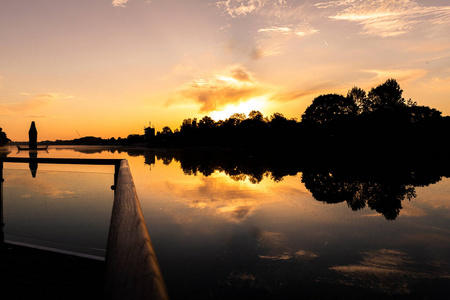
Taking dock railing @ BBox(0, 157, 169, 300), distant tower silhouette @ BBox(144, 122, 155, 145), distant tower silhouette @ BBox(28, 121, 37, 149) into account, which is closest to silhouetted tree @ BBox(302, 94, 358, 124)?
distant tower silhouette @ BBox(28, 121, 37, 149)

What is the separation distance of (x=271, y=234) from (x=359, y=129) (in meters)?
61.1

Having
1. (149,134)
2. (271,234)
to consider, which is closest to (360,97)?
(271,234)

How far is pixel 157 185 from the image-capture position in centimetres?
1652

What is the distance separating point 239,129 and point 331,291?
4563 inches

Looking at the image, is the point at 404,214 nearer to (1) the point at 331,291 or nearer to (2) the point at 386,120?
(1) the point at 331,291

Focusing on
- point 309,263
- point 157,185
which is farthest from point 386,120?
point 309,263

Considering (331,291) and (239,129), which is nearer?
(331,291)

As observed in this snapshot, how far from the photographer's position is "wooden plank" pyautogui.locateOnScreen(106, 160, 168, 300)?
0.76 metres

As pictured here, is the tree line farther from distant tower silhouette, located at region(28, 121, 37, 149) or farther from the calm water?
distant tower silhouette, located at region(28, 121, 37, 149)

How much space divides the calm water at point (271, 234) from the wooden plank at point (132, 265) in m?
3.97

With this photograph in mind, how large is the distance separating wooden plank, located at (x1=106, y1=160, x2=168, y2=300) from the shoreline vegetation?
54232mm

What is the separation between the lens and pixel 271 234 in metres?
7.98

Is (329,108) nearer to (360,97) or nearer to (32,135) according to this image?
(360,97)

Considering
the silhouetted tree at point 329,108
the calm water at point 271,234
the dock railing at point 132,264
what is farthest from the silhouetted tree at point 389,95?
the dock railing at point 132,264
